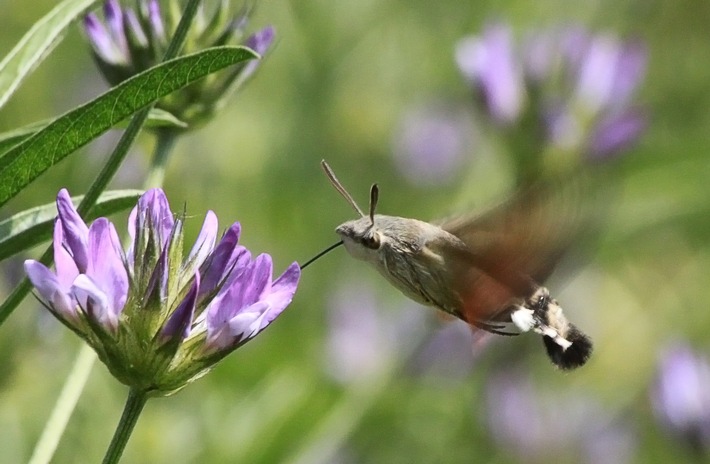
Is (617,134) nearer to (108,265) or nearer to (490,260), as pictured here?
(490,260)

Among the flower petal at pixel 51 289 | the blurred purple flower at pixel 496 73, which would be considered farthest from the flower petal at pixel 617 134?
the flower petal at pixel 51 289

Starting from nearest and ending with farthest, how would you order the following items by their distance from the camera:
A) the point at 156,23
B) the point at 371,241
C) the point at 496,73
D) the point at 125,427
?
the point at 125,427 < the point at 156,23 < the point at 371,241 < the point at 496,73

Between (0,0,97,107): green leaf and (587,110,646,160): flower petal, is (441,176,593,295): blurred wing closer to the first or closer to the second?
(0,0,97,107): green leaf

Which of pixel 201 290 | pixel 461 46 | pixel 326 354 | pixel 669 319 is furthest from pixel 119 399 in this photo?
pixel 669 319

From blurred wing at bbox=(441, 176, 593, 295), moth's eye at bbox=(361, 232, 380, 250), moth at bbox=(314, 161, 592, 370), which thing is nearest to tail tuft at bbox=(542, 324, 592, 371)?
moth at bbox=(314, 161, 592, 370)

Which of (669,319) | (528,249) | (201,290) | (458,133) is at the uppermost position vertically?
(201,290)

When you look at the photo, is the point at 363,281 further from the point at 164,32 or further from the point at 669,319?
the point at 164,32

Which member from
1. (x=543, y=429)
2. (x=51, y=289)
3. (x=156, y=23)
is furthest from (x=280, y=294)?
(x=543, y=429)
